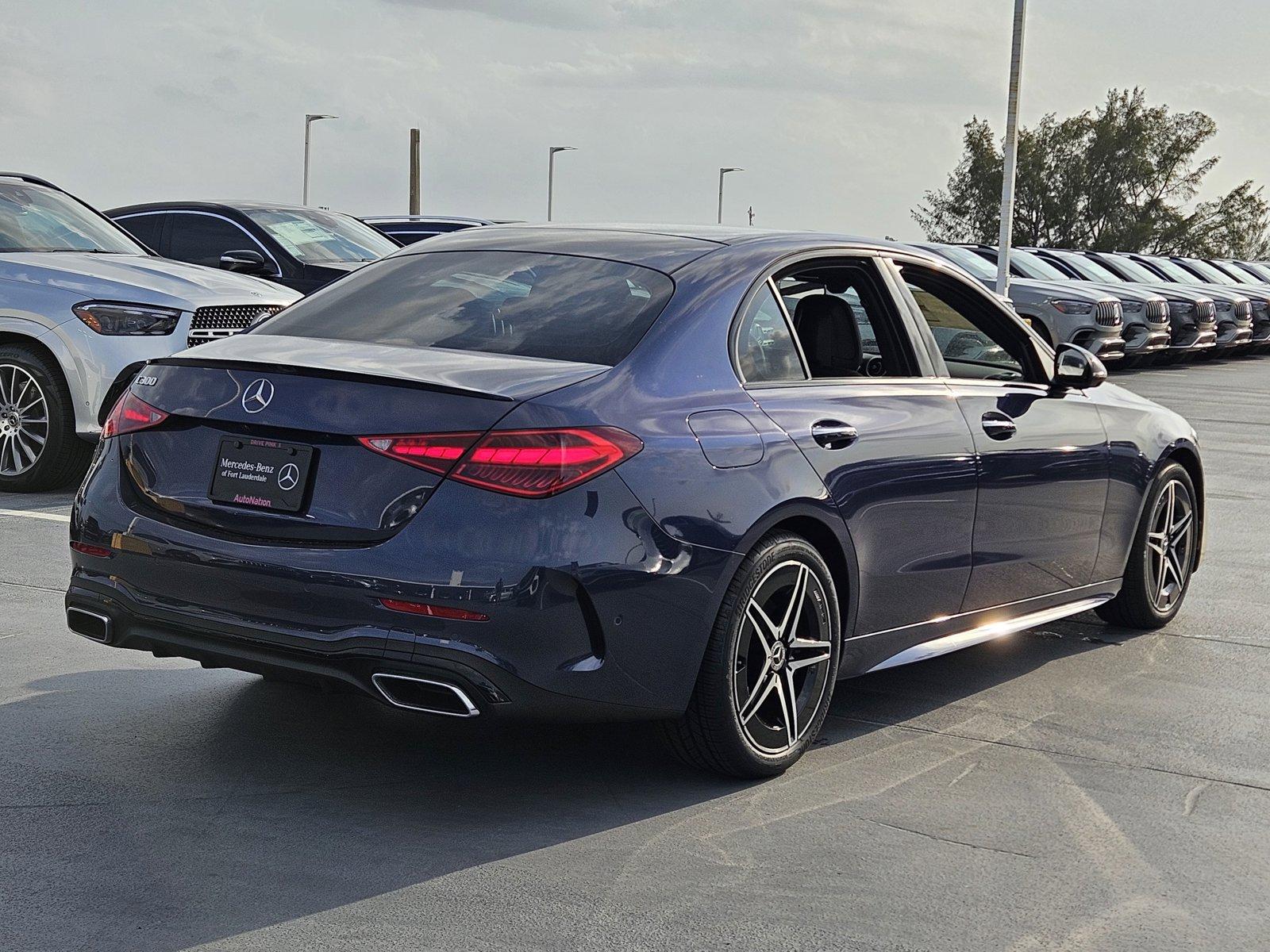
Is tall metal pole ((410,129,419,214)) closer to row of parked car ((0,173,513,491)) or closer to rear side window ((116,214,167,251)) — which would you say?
rear side window ((116,214,167,251))

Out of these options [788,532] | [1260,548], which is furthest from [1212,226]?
[788,532]

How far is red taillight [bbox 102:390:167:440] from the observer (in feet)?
15.3

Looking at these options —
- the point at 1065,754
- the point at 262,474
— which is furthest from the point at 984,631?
the point at 262,474

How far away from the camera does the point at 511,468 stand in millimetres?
4184

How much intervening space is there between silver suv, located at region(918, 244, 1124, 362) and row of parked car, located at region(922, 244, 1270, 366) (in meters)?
0.01

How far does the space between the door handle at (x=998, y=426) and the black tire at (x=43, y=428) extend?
236 inches

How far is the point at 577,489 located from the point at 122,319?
253 inches

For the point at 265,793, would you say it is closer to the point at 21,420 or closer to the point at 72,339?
the point at 72,339

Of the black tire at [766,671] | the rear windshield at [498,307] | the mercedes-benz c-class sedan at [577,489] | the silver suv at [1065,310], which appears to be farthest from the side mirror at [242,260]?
the silver suv at [1065,310]

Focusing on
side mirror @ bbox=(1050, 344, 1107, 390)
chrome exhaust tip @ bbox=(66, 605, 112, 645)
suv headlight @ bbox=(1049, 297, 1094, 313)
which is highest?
suv headlight @ bbox=(1049, 297, 1094, 313)

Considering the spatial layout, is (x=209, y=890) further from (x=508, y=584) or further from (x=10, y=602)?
(x=10, y=602)

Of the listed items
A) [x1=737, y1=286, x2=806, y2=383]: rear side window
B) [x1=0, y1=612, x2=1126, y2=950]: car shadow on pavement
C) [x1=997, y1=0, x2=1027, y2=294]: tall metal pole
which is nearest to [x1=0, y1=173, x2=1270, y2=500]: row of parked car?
[x1=0, y1=612, x2=1126, y2=950]: car shadow on pavement

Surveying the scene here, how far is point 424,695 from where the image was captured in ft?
13.9

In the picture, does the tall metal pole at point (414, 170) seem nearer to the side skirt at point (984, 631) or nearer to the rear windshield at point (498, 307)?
the side skirt at point (984, 631)
